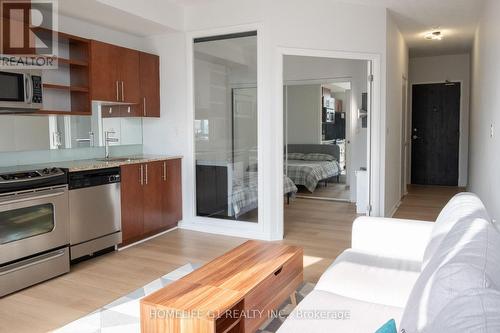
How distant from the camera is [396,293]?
6.52ft

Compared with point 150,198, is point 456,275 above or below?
above

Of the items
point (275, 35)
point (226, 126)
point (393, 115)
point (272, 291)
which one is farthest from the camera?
point (393, 115)

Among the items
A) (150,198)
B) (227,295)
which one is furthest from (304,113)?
(227,295)

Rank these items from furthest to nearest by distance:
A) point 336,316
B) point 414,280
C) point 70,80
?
point 70,80, point 414,280, point 336,316

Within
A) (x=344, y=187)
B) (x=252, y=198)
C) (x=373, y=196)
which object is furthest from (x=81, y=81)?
(x=344, y=187)

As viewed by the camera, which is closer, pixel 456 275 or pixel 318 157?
pixel 456 275

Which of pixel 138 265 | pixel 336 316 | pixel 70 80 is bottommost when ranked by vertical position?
pixel 138 265

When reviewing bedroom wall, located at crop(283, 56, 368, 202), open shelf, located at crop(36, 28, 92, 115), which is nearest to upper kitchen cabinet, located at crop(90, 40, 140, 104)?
open shelf, located at crop(36, 28, 92, 115)

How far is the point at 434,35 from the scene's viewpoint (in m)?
6.25

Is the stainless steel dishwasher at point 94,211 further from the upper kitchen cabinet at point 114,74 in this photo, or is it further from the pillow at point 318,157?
the pillow at point 318,157

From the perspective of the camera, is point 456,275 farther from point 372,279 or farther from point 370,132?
point 370,132

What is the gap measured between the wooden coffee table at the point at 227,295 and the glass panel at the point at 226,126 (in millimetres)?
2046

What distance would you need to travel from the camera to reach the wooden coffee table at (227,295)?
5.95 ft

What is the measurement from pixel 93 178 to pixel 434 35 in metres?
5.41
